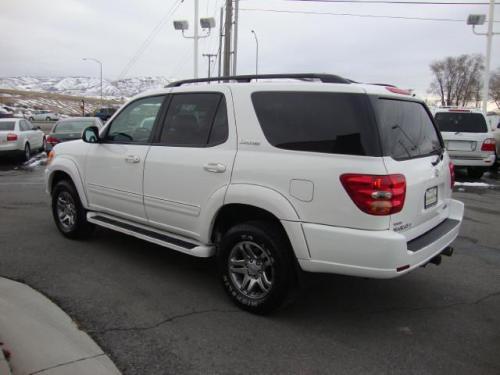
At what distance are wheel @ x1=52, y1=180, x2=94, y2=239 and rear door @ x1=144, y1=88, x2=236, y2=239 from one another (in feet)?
4.88

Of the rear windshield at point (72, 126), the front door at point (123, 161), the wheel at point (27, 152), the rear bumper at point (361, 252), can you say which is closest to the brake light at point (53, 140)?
the rear windshield at point (72, 126)

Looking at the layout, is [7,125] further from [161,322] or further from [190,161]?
[161,322]

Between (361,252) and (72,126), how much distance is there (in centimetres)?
1273

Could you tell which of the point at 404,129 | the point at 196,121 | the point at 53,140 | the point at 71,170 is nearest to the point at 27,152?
the point at 53,140

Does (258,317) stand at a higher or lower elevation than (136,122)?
lower

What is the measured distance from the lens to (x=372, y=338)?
3613 mm

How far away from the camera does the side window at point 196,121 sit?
165 inches

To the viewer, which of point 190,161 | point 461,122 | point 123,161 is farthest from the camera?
point 461,122

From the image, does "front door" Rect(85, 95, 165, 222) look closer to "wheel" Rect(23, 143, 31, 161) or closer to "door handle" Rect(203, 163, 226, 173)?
"door handle" Rect(203, 163, 226, 173)

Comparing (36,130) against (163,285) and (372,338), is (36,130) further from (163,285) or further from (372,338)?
(372,338)

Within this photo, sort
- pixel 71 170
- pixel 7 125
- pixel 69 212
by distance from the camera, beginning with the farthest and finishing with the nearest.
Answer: pixel 7 125, pixel 69 212, pixel 71 170

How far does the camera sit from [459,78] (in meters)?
90.4

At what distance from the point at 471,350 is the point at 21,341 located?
3.25 m

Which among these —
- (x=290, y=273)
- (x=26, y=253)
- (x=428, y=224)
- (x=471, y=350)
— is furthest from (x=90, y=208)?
(x=471, y=350)
